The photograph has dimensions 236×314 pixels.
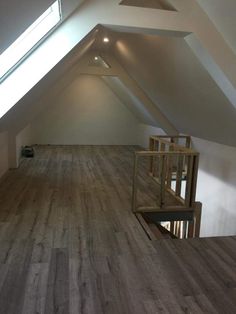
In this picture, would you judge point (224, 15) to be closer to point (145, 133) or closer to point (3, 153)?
point (3, 153)

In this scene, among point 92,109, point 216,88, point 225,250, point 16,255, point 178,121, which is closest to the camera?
point 16,255

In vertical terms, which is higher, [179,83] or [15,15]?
[179,83]

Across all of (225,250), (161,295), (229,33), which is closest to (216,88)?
(229,33)

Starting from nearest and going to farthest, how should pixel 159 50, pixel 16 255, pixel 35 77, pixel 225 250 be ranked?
pixel 16 255
pixel 225 250
pixel 35 77
pixel 159 50

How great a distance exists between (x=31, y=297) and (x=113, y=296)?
1.99 ft

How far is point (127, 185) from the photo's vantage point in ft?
15.2

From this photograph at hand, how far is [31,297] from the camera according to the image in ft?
6.02

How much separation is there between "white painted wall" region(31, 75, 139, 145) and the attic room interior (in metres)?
2.99

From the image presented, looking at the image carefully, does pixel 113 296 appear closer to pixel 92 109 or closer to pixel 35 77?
pixel 35 77

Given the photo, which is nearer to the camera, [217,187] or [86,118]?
[217,187]

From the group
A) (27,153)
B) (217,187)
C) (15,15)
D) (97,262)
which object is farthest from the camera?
(27,153)

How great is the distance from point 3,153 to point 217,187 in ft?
14.6

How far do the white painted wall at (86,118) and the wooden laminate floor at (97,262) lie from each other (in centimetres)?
545

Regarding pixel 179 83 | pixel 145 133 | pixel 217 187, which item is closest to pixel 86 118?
pixel 145 133
